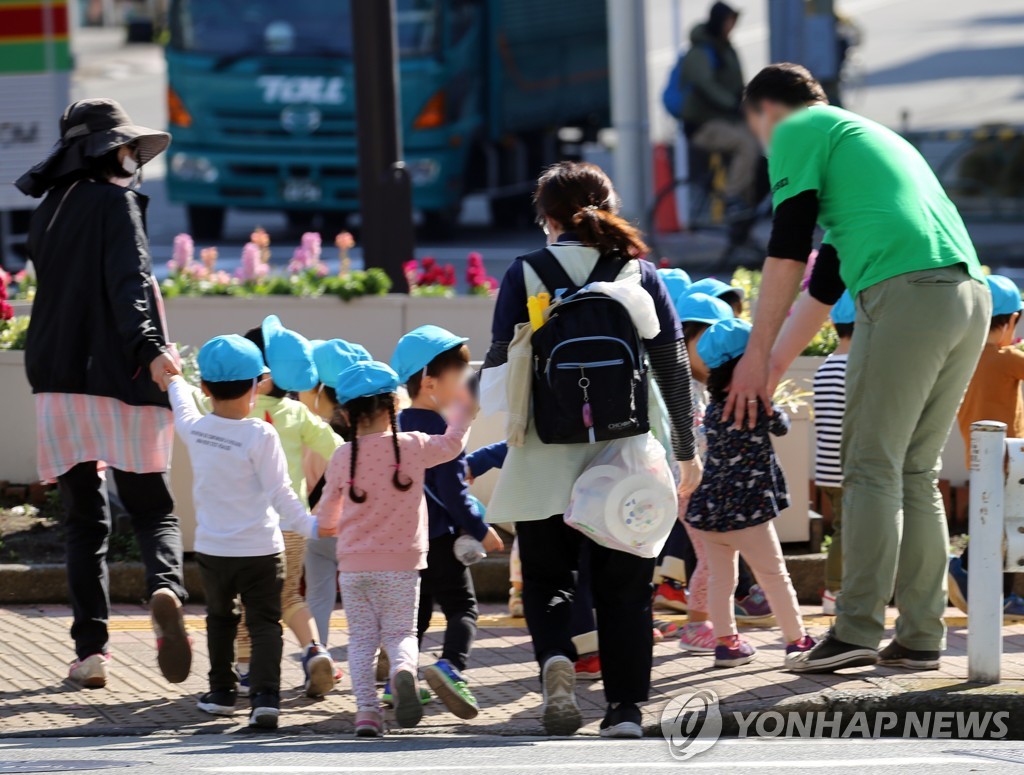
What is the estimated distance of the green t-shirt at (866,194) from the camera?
19.4 feet

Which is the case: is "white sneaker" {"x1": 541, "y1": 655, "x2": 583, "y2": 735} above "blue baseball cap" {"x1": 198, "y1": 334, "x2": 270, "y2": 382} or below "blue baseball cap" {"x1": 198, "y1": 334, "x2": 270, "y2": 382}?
below

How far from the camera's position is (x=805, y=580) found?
26.0 ft

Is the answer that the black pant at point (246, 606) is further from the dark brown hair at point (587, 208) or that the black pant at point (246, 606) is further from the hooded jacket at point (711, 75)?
the hooded jacket at point (711, 75)

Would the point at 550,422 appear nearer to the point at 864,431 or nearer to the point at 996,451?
the point at 864,431

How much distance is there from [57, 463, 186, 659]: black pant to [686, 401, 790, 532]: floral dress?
1813mm

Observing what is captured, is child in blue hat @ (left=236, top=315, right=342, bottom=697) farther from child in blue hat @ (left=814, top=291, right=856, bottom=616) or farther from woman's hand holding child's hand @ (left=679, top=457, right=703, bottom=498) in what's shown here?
child in blue hat @ (left=814, top=291, right=856, bottom=616)

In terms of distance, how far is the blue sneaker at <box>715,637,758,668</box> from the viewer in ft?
21.3

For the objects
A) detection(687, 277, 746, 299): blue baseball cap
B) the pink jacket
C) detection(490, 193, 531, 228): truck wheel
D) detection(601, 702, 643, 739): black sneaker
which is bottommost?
detection(601, 702, 643, 739): black sneaker

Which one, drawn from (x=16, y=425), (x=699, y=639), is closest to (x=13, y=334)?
(x=16, y=425)

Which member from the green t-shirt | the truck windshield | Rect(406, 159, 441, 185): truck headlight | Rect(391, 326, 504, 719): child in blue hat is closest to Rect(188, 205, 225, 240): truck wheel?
the truck windshield

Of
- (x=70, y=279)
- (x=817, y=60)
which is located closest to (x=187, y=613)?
(x=70, y=279)

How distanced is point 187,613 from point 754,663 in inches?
92.1

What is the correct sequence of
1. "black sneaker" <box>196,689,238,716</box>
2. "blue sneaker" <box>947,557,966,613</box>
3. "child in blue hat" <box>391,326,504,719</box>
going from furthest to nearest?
"blue sneaker" <box>947,557,966,613</box> → "child in blue hat" <box>391,326,504,719</box> → "black sneaker" <box>196,689,238,716</box>

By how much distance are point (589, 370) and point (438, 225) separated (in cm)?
1381
